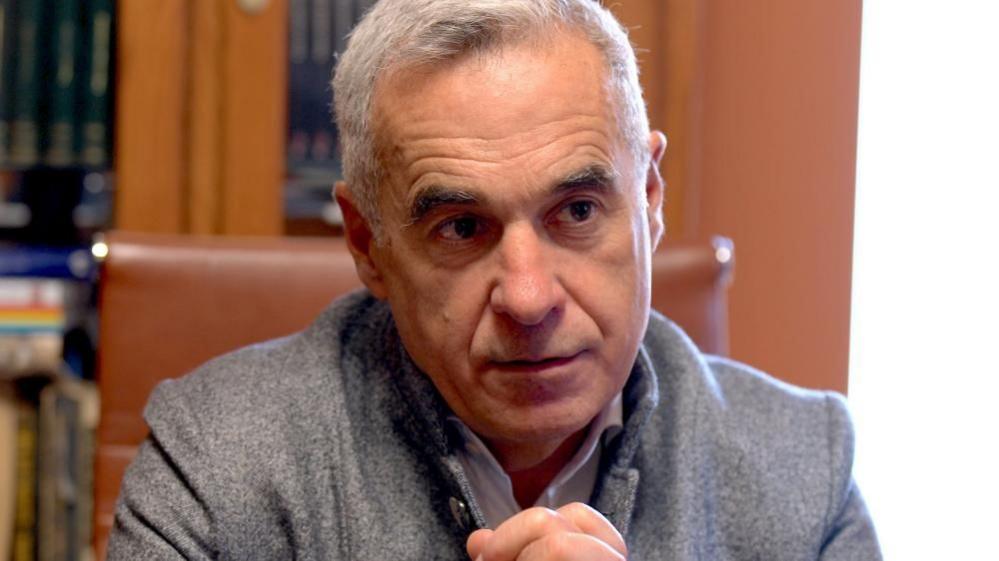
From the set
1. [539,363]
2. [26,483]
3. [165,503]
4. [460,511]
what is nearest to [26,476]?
[26,483]

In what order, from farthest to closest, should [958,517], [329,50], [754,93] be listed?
[754,93] < [329,50] < [958,517]

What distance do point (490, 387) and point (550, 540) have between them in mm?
185

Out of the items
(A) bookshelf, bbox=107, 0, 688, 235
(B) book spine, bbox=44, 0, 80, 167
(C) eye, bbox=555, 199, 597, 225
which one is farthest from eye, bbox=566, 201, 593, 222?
(B) book spine, bbox=44, 0, 80, 167

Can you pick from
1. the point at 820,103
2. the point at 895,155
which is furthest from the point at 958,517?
the point at 820,103

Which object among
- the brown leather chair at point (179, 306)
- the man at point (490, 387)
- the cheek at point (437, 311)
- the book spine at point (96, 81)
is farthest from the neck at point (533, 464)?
the book spine at point (96, 81)

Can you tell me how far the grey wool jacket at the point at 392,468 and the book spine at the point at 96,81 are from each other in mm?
895

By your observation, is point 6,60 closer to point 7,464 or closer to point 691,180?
point 7,464

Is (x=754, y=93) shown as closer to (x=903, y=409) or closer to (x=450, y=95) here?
(x=903, y=409)

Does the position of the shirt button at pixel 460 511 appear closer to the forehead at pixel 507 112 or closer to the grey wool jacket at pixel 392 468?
the grey wool jacket at pixel 392 468

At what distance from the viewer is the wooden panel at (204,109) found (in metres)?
2.04

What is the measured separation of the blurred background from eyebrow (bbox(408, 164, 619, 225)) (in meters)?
0.98

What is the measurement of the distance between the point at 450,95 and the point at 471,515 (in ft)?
1.34

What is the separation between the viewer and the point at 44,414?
1938mm

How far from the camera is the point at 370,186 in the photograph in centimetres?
121
